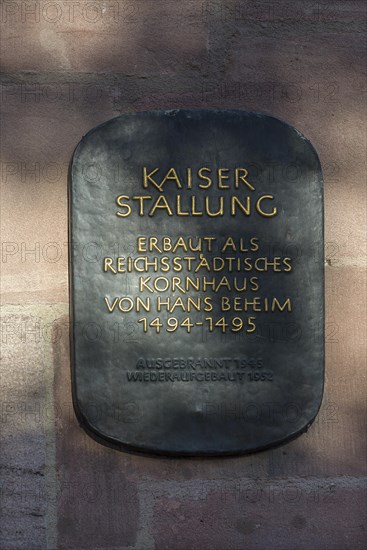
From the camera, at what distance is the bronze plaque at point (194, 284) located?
1.97 m

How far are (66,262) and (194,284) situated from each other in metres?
0.28

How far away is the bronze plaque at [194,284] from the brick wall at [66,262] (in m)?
0.06

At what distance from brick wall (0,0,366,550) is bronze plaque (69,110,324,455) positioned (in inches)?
2.5

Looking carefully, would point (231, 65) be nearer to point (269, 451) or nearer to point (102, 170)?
point (102, 170)

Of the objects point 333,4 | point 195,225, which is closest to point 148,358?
point 195,225

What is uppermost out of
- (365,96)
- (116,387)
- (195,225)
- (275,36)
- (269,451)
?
(275,36)

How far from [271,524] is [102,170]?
0.83 metres

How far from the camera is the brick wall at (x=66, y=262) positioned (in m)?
2.01

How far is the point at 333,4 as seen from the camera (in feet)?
6.90

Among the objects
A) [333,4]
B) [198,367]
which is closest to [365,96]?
[333,4]

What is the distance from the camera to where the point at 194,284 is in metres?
1.99

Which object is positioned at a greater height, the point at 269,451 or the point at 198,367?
the point at 198,367

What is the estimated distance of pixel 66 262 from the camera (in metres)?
2.03

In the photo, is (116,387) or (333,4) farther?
(333,4)
